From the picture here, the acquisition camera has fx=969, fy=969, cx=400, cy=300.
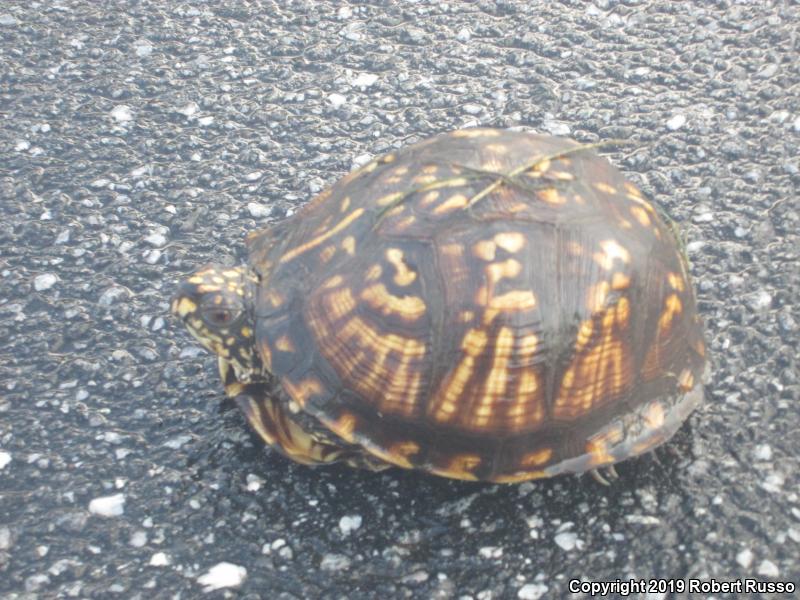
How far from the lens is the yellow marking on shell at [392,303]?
2.16m

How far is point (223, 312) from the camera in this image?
237 centimetres

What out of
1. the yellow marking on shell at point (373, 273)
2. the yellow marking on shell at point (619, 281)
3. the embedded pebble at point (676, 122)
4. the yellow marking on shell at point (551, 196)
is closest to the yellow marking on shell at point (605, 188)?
the yellow marking on shell at point (551, 196)

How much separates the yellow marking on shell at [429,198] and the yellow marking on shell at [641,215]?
1.59ft

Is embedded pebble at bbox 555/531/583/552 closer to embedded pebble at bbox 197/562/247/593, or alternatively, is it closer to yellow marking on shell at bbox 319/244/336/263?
embedded pebble at bbox 197/562/247/593

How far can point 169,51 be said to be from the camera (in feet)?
12.5

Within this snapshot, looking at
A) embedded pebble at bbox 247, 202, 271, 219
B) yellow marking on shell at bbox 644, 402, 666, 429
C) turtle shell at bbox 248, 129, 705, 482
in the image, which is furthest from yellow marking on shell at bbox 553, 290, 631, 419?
embedded pebble at bbox 247, 202, 271, 219

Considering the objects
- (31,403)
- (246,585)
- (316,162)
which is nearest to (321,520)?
(246,585)

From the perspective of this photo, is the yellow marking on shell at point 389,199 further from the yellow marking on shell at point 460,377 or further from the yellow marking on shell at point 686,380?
the yellow marking on shell at point 686,380

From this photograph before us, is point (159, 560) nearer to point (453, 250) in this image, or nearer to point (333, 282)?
point (333, 282)

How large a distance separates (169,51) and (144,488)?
6.58 ft

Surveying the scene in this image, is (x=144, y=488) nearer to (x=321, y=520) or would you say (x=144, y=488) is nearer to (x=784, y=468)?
(x=321, y=520)

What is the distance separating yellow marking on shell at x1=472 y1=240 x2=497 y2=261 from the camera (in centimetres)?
213

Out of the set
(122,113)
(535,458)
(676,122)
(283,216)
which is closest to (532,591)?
(535,458)

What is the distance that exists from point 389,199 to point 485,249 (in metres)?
0.28
